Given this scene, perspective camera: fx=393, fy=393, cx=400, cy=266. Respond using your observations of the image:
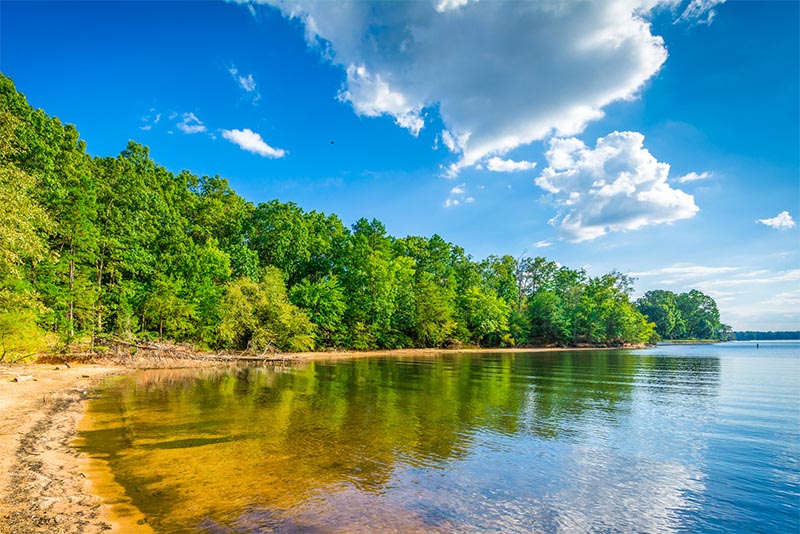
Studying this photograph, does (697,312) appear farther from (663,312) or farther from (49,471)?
(49,471)

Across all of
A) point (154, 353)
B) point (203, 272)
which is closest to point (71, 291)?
point (154, 353)

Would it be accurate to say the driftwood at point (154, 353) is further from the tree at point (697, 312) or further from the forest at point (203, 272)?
the tree at point (697, 312)

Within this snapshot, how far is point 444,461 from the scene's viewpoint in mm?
10969

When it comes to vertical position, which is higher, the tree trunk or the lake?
the tree trunk

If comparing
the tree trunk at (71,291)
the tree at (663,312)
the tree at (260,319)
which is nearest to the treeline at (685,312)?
the tree at (663,312)

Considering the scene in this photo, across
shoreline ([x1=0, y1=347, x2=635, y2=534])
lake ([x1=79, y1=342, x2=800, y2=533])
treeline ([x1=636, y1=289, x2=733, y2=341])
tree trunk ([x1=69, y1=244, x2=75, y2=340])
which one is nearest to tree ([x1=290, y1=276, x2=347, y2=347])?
tree trunk ([x1=69, y1=244, x2=75, y2=340])

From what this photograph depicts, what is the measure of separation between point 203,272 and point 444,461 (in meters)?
39.9

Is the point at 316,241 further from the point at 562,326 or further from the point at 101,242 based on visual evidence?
the point at 562,326

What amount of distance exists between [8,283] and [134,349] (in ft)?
44.2

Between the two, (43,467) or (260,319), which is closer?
(43,467)

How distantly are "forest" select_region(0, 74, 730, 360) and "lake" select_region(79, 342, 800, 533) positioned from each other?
1160cm

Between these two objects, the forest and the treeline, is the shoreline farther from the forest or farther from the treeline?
the treeline

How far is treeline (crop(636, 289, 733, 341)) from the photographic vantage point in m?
149

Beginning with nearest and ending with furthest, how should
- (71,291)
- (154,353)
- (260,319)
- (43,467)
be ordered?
(43,467) < (71,291) < (154,353) < (260,319)
